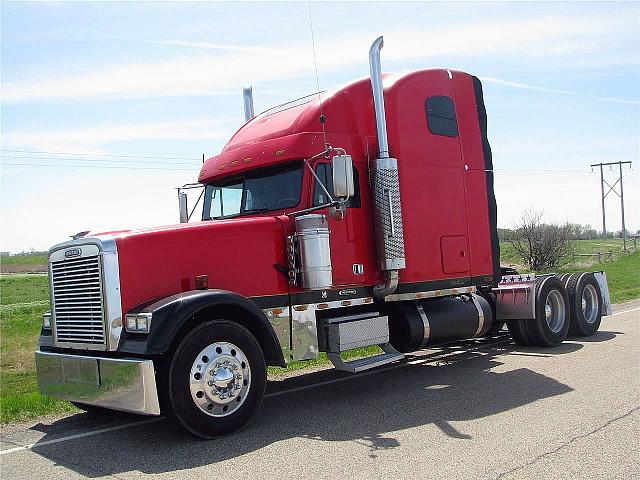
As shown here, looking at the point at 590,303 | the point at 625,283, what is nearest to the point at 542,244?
the point at 625,283

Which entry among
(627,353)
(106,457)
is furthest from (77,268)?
(627,353)

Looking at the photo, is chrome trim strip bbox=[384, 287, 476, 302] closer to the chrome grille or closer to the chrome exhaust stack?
the chrome exhaust stack

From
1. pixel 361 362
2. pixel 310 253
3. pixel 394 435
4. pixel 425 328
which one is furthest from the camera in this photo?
pixel 425 328

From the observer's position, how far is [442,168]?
387 inches

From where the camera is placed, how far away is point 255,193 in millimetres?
8633

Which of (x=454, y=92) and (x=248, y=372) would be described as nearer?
(x=248, y=372)

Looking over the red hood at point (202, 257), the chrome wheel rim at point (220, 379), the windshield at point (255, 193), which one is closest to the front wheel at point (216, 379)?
the chrome wheel rim at point (220, 379)

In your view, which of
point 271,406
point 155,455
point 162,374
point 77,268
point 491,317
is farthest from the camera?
point 491,317

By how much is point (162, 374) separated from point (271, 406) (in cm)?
181

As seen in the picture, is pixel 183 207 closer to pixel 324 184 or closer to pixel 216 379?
pixel 324 184

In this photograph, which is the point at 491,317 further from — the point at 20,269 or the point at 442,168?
the point at 20,269

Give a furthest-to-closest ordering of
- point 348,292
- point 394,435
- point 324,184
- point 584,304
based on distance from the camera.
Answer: point 584,304 < point 348,292 < point 324,184 < point 394,435

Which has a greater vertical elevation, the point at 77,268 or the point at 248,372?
the point at 77,268

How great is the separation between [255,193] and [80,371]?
3.10m
